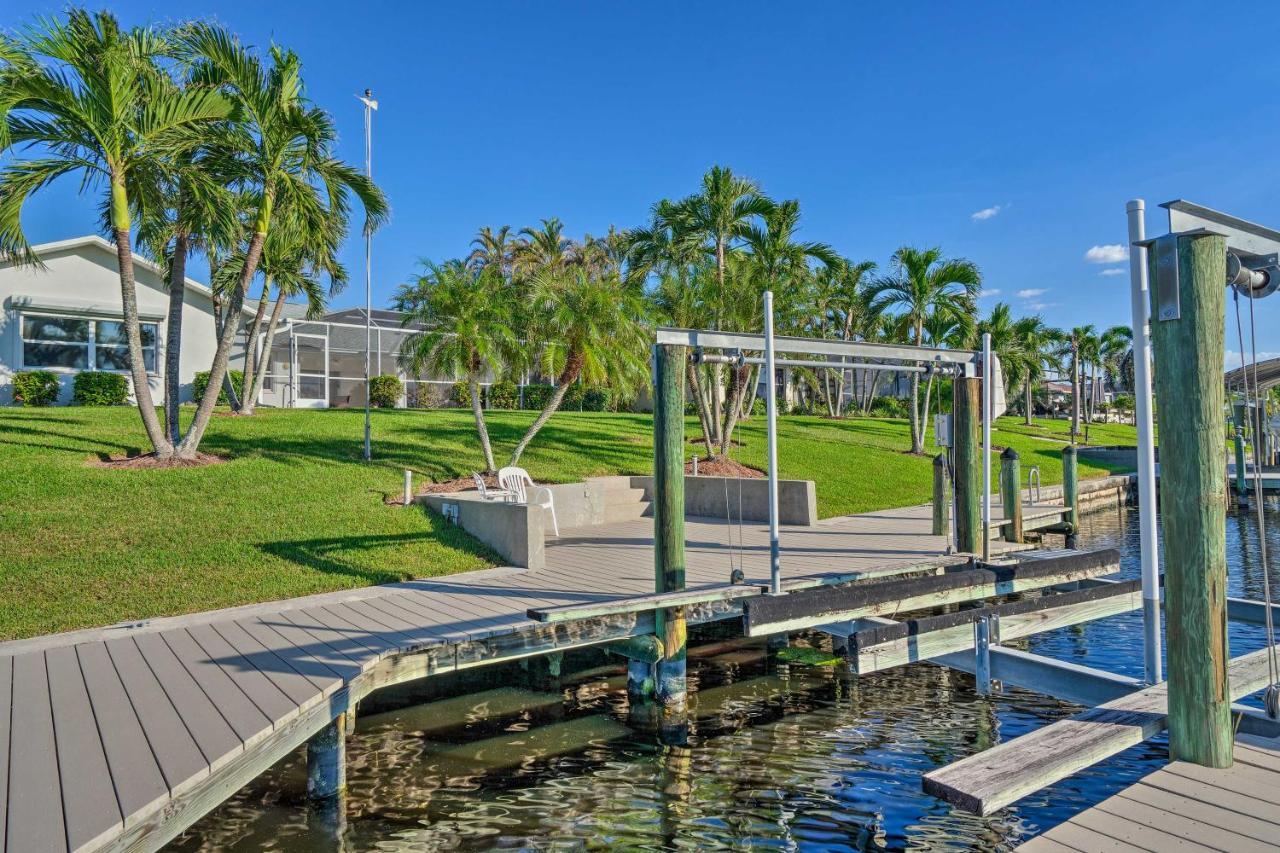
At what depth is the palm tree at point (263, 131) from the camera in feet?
37.5

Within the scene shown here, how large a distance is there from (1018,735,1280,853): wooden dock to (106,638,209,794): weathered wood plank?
147 inches

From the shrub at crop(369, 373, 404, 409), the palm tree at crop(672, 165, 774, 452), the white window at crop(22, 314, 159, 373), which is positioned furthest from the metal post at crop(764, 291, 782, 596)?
the shrub at crop(369, 373, 404, 409)

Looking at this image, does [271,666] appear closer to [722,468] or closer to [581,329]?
[581,329]

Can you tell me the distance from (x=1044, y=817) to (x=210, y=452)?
12.7 m

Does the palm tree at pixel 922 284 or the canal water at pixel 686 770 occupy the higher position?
the palm tree at pixel 922 284

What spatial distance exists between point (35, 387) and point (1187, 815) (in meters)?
24.2

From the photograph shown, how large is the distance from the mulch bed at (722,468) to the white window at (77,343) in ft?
48.3

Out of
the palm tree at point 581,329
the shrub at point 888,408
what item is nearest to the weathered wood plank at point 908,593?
the palm tree at point 581,329

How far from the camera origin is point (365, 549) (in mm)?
9305

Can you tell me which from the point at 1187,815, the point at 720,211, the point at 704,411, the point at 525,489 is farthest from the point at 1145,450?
the point at 720,211

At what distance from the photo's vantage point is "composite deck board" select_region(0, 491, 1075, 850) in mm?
3705

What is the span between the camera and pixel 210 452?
13.2 meters

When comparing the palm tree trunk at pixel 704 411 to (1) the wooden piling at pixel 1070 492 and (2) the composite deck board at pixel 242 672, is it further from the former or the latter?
(2) the composite deck board at pixel 242 672

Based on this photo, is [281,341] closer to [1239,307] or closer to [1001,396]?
[1001,396]
